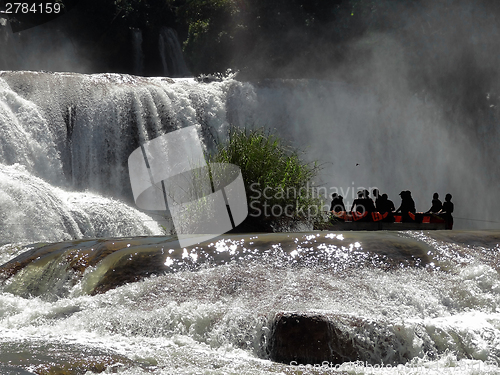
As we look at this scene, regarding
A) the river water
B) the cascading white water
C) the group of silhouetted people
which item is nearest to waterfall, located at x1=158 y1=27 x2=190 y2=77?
the river water

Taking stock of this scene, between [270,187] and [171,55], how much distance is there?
16.6m

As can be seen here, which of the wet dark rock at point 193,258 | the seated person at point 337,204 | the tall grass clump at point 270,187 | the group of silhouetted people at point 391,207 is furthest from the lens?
the seated person at point 337,204

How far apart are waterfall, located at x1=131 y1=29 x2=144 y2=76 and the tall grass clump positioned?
15346 millimetres

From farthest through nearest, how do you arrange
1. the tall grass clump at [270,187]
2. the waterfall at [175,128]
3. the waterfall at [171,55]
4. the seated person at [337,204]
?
the waterfall at [171,55] < the waterfall at [175,128] < the seated person at [337,204] < the tall grass clump at [270,187]

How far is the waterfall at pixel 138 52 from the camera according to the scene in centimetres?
2331

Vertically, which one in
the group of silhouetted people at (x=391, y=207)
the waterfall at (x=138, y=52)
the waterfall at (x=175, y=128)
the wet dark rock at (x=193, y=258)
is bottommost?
the wet dark rock at (x=193, y=258)

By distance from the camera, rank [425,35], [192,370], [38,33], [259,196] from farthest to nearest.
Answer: [38,33] < [425,35] < [259,196] < [192,370]

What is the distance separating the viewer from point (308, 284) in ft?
18.2

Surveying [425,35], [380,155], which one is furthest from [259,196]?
[425,35]

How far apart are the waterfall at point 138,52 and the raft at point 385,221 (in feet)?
50.7

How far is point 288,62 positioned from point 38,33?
996 centimetres

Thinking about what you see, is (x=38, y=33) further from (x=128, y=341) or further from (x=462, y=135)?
(x=128, y=341)

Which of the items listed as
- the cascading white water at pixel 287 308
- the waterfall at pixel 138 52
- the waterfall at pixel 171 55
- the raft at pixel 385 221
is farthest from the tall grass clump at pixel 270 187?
the waterfall at pixel 138 52

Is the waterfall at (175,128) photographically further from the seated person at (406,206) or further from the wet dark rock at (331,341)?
the wet dark rock at (331,341)
